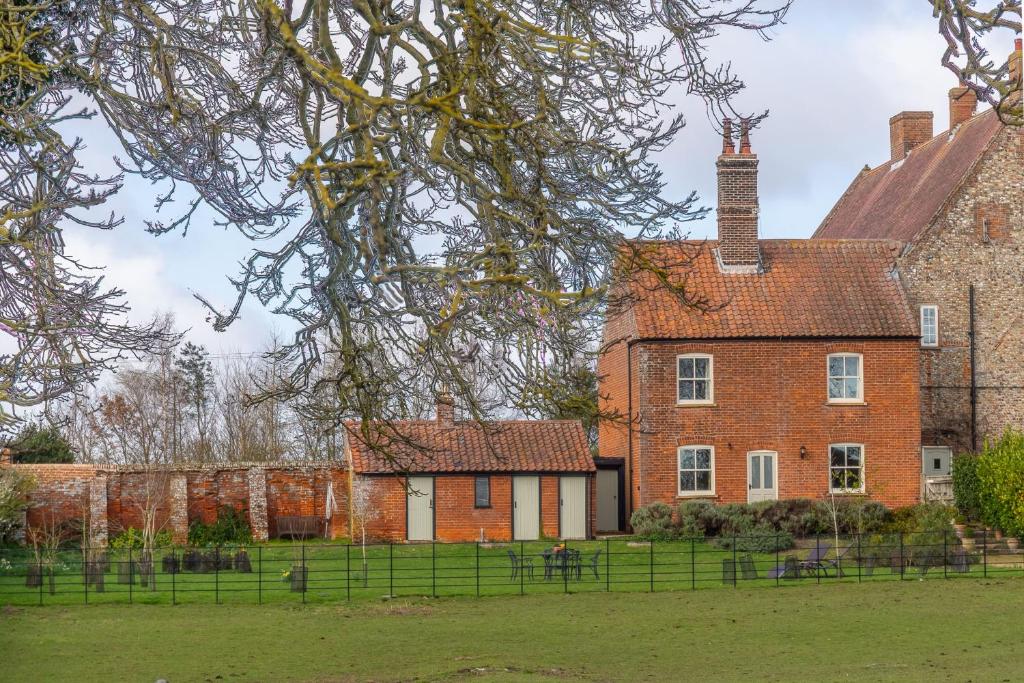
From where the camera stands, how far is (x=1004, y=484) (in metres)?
29.8

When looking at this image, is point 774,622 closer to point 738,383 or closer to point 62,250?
point 738,383


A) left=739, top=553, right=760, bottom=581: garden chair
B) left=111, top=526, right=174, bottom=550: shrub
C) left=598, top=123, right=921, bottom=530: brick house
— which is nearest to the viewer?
left=739, top=553, right=760, bottom=581: garden chair

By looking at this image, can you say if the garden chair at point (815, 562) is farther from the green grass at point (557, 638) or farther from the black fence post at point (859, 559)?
the green grass at point (557, 638)

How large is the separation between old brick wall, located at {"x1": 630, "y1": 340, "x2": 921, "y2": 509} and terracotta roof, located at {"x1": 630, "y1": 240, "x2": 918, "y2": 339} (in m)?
0.40

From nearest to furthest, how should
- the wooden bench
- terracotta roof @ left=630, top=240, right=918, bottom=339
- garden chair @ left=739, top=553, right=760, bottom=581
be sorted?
garden chair @ left=739, top=553, right=760, bottom=581, terracotta roof @ left=630, top=240, right=918, bottom=339, the wooden bench

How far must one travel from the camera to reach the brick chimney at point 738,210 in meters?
33.4

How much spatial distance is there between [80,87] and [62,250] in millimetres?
1653

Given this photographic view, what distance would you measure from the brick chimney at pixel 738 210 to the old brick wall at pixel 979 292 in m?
4.44

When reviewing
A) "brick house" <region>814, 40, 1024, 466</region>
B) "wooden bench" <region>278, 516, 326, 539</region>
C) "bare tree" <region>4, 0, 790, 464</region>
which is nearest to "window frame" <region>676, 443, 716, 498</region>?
"brick house" <region>814, 40, 1024, 466</region>

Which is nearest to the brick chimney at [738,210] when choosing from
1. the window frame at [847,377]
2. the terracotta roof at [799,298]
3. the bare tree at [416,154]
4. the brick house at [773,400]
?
the brick house at [773,400]

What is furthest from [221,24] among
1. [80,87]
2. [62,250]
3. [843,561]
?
[843,561]

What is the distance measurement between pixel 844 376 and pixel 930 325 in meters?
3.80

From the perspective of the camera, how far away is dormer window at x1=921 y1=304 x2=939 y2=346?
3594 cm

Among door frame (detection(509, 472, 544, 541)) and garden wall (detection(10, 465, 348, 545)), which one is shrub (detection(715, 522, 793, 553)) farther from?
garden wall (detection(10, 465, 348, 545))
